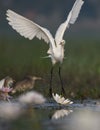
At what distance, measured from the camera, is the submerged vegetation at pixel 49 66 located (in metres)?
15.1

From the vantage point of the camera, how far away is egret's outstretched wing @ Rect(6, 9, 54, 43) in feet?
45.1

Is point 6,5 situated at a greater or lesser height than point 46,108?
greater

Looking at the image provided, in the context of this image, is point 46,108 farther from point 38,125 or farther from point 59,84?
point 59,84

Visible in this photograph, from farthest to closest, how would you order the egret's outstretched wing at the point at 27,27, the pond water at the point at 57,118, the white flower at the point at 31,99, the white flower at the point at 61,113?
the egret's outstretched wing at the point at 27,27 → the white flower at the point at 31,99 → the white flower at the point at 61,113 → the pond water at the point at 57,118

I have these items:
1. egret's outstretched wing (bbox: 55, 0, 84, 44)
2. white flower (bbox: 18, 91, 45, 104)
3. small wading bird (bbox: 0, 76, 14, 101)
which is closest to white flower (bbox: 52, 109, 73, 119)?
white flower (bbox: 18, 91, 45, 104)

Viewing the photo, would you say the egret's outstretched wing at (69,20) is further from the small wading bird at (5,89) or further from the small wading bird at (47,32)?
the small wading bird at (5,89)

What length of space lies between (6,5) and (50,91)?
824 inches

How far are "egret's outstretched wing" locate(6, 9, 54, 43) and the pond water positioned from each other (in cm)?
165

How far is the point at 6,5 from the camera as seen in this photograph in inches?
1369

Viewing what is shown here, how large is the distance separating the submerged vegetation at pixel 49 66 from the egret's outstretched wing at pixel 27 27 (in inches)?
37.5

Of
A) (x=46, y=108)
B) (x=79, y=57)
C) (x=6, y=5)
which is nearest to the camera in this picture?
(x=46, y=108)

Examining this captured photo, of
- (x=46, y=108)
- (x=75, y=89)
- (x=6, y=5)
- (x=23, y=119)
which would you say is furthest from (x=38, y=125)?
(x=6, y=5)

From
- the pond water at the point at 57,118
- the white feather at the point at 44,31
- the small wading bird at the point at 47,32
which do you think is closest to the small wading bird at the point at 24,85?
the small wading bird at the point at 47,32

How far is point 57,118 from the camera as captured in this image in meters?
11.0
